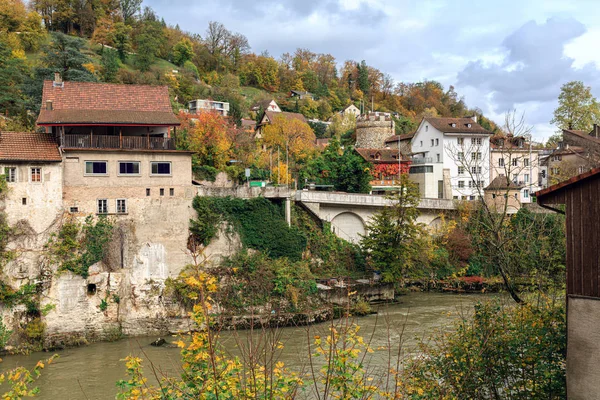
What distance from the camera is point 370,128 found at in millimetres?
62562

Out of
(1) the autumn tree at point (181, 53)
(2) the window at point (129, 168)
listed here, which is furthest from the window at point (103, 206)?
(1) the autumn tree at point (181, 53)

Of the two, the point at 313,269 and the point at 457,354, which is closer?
the point at 457,354

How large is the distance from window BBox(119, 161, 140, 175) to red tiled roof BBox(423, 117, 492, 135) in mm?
31596

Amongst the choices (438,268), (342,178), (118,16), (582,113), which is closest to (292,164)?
(342,178)

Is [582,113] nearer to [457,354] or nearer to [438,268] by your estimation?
[438,268]

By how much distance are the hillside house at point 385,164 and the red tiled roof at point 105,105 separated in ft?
75.2

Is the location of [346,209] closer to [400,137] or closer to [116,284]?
[116,284]

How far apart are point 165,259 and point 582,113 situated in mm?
51304

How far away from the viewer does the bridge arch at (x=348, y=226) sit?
39.2m

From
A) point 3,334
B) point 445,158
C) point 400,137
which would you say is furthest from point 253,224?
point 400,137

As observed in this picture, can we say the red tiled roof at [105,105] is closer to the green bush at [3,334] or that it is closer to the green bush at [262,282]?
the green bush at [262,282]

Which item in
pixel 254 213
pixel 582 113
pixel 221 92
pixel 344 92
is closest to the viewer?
pixel 254 213

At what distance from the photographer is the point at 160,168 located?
30109 mm

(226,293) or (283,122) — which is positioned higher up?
(283,122)
